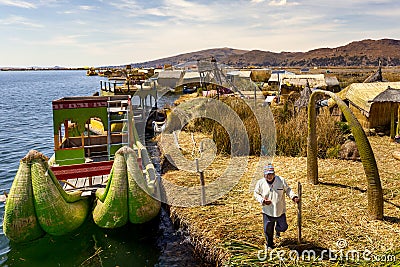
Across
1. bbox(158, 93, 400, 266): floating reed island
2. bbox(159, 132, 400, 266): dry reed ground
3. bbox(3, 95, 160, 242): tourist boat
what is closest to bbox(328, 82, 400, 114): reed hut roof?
bbox(158, 93, 400, 266): floating reed island

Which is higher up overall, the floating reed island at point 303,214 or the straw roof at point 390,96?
the straw roof at point 390,96

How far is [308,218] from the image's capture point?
6.56 metres

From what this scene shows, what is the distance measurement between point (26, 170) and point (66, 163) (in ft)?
6.79

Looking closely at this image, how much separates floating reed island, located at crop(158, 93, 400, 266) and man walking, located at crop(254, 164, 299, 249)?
481 mm

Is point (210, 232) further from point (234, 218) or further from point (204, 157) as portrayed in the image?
point (204, 157)

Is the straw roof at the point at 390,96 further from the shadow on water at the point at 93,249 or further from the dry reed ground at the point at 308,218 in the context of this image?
the shadow on water at the point at 93,249

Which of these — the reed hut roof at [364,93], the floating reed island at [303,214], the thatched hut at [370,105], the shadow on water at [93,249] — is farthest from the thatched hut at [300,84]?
the shadow on water at [93,249]

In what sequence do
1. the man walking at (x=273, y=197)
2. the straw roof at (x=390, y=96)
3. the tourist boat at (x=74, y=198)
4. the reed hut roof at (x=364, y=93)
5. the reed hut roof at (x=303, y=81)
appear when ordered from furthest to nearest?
1. the reed hut roof at (x=303, y=81)
2. the reed hut roof at (x=364, y=93)
3. the straw roof at (x=390, y=96)
4. the tourist boat at (x=74, y=198)
5. the man walking at (x=273, y=197)

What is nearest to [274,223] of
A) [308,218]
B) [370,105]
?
[308,218]

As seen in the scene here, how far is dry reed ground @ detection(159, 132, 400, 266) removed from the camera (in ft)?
18.6

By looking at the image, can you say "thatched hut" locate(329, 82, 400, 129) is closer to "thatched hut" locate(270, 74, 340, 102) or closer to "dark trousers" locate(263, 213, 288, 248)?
"dark trousers" locate(263, 213, 288, 248)

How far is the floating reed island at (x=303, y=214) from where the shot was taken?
5516 mm

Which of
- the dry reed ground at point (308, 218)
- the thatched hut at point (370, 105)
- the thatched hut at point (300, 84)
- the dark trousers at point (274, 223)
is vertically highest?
the thatched hut at point (300, 84)

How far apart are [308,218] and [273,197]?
1658 mm
